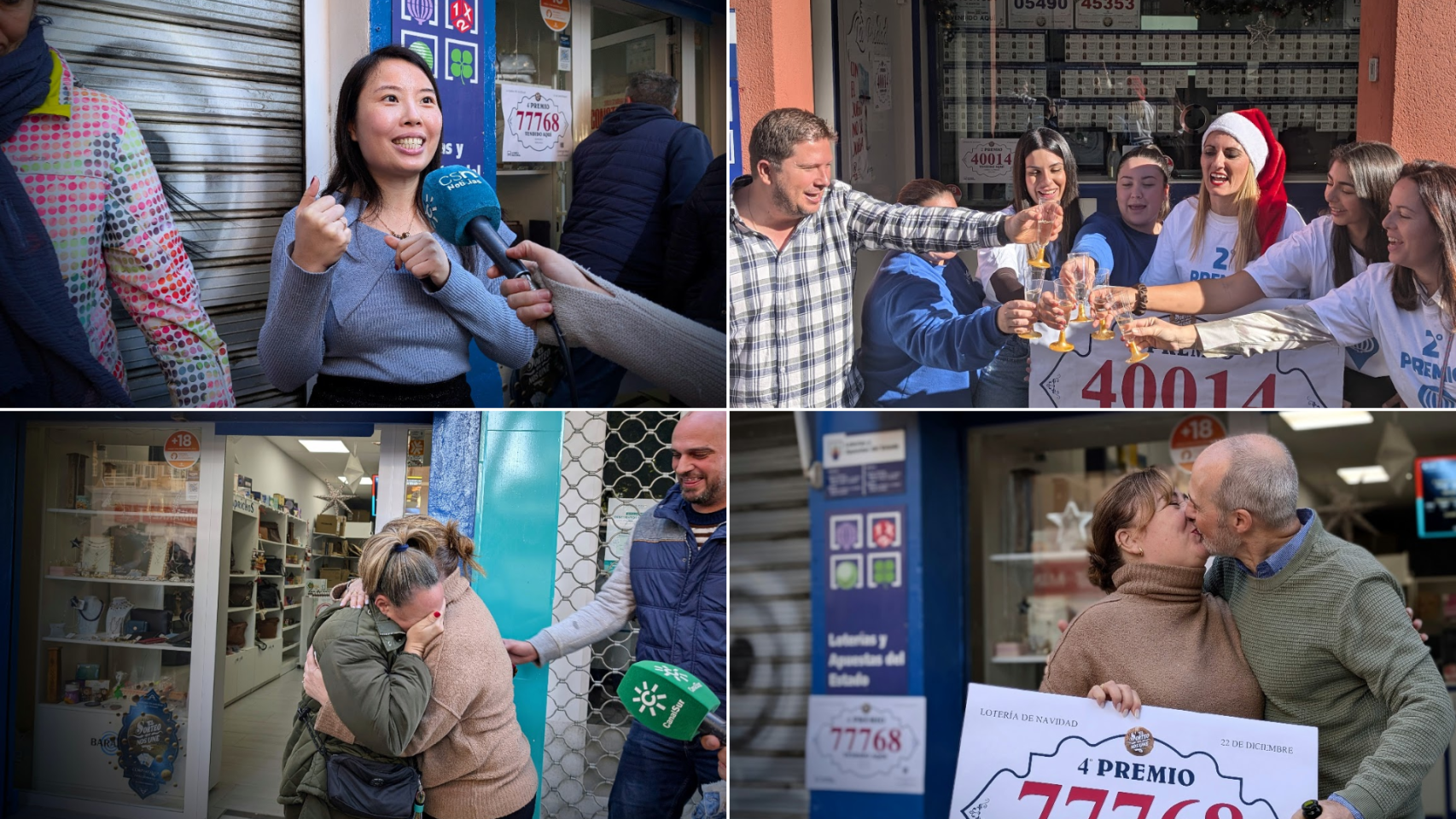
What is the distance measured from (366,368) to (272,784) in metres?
1.08

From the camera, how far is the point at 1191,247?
292 cm

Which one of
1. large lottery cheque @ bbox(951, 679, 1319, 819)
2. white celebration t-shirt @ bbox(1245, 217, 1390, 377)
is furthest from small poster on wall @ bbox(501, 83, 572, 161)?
white celebration t-shirt @ bbox(1245, 217, 1390, 377)

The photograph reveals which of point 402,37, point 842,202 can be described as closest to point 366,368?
point 402,37

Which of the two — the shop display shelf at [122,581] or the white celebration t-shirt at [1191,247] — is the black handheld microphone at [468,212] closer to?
the shop display shelf at [122,581]

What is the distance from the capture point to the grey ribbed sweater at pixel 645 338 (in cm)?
279

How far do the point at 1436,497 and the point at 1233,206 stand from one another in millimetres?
1730

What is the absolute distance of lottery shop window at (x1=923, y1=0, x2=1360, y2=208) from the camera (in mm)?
2861

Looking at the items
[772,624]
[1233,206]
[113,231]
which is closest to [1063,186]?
[1233,206]

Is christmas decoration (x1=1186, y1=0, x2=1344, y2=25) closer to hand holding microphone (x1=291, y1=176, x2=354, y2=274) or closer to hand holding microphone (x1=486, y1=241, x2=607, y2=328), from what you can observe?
hand holding microphone (x1=486, y1=241, x2=607, y2=328)

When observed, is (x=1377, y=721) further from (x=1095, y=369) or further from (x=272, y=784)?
(x=272, y=784)

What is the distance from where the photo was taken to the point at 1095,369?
3.07m

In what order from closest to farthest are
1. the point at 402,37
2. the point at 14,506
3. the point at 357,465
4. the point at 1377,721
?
the point at 1377,721 < the point at 402,37 < the point at 357,465 < the point at 14,506

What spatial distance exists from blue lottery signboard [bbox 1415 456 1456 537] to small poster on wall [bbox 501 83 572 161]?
3.08 m

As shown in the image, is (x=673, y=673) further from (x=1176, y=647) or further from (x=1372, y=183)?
(x=1372, y=183)
